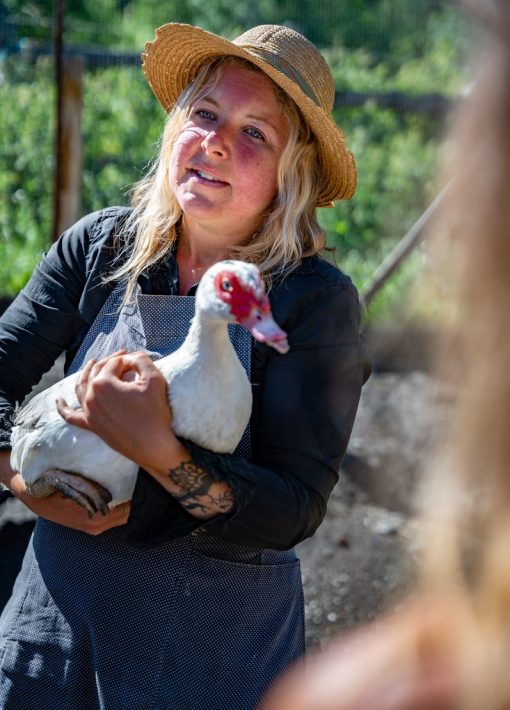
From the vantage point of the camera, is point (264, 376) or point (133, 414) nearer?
point (133, 414)

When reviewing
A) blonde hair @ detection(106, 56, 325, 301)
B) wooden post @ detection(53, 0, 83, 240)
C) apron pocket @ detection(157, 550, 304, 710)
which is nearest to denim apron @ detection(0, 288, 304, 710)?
apron pocket @ detection(157, 550, 304, 710)

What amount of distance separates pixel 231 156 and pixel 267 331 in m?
0.56

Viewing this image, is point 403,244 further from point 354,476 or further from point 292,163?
point 292,163

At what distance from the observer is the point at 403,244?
13.8 feet

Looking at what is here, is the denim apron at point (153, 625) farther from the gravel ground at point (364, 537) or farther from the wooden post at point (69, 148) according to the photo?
the wooden post at point (69, 148)

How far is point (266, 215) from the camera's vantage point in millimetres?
2094

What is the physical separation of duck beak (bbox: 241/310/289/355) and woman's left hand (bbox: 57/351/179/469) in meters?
0.21

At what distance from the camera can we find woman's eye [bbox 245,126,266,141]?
207cm

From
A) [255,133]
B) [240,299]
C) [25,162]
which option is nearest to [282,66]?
[255,133]

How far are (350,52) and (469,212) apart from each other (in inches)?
402

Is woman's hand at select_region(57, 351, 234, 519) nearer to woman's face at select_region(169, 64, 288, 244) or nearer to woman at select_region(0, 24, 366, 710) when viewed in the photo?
woman at select_region(0, 24, 366, 710)

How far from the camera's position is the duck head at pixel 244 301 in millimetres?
1630

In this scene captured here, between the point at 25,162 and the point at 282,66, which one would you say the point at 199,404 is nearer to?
the point at 282,66

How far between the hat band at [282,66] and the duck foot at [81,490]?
963 millimetres
